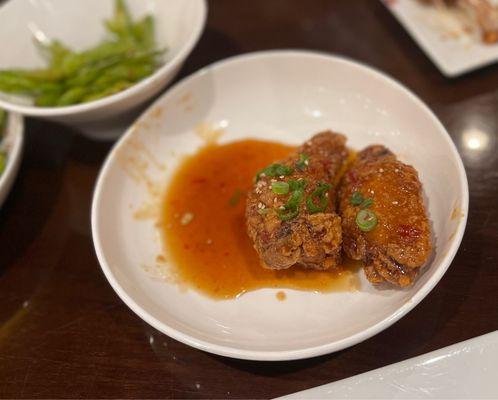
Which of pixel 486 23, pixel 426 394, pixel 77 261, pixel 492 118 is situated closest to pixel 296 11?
pixel 486 23

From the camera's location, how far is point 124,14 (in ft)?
10.9

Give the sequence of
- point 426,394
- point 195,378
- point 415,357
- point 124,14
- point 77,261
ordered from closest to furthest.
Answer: point 426,394
point 415,357
point 195,378
point 77,261
point 124,14

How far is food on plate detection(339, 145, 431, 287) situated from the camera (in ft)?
6.35

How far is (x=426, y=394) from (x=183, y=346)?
41.7 inches

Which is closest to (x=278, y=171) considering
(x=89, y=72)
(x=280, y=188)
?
(x=280, y=188)

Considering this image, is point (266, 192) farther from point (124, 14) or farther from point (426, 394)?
point (124, 14)

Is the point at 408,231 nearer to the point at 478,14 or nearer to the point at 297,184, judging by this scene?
the point at 297,184

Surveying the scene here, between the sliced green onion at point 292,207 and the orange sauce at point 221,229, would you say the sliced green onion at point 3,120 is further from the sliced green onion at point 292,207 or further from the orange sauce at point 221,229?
the sliced green onion at point 292,207

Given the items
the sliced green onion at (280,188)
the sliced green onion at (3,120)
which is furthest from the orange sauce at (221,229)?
the sliced green onion at (3,120)

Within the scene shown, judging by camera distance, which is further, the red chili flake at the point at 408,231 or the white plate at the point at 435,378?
the red chili flake at the point at 408,231

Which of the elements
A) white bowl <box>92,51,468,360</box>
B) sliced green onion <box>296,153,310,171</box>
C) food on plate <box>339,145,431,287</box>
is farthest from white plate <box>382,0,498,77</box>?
sliced green onion <box>296,153,310,171</box>

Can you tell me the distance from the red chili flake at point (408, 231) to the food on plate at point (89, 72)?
181 cm

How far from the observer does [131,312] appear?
2326 millimetres

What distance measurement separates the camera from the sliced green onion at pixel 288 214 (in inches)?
80.0
